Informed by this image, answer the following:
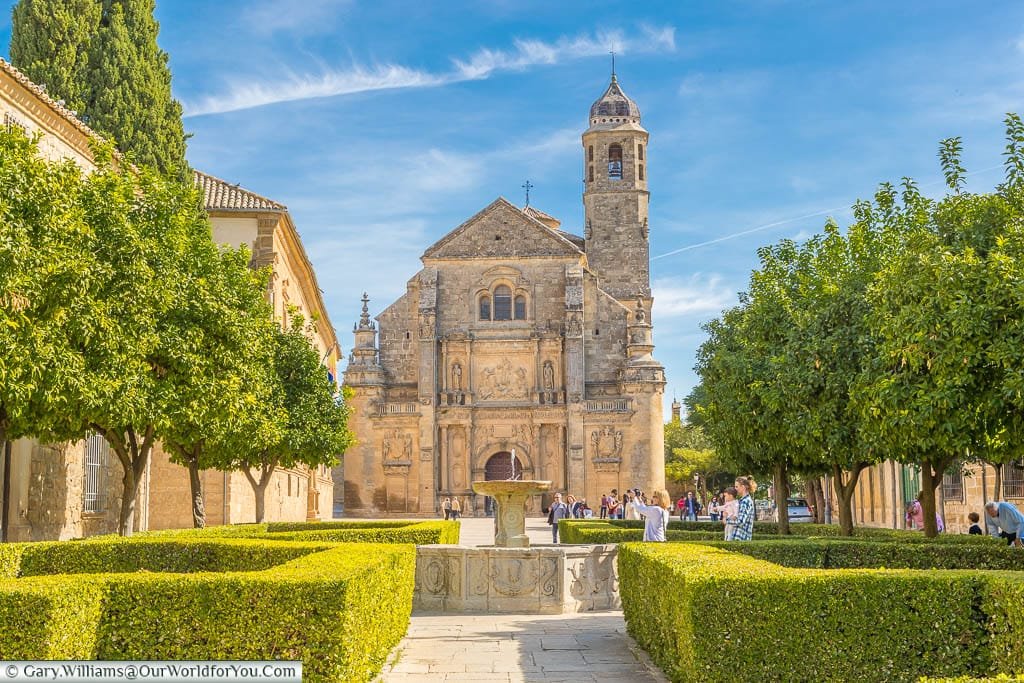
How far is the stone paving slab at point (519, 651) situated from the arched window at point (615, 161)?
45.9 m

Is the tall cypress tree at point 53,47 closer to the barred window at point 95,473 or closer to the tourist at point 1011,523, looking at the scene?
the barred window at point 95,473

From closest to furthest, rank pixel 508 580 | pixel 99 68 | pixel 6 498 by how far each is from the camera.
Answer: pixel 508 580 → pixel 6 498 → pixel 99 68

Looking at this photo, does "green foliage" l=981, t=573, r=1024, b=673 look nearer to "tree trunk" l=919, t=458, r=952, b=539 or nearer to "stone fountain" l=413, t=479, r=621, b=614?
"stone fountain" l=413, t=479, r=621, b=614

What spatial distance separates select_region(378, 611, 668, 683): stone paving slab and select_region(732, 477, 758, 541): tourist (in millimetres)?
1867

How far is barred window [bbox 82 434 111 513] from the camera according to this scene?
23.3m

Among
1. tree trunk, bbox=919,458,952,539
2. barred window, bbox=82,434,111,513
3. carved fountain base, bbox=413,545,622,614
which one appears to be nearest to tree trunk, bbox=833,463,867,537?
tree trunk, bbox=919,458,952,539

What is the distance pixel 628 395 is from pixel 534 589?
3497 cm

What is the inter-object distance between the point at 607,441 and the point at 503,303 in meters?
8.18

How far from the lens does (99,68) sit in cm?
2486

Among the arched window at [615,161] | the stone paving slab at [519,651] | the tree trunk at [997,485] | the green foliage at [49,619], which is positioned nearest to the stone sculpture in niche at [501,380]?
the arched window at [615,161]

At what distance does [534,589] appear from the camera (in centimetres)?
1392

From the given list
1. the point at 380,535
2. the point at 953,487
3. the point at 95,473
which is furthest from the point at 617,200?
the point at 380,535

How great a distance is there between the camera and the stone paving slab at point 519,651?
30.7ft

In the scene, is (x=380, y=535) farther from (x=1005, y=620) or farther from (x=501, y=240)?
(x=501, y=240)
